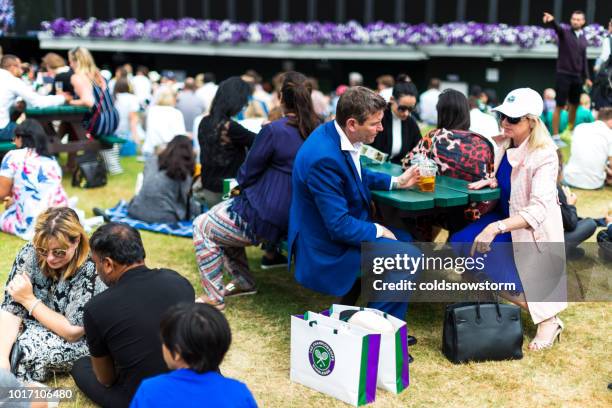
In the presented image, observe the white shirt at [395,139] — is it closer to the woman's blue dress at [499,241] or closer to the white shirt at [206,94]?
the woman's blue dress at [499,241]

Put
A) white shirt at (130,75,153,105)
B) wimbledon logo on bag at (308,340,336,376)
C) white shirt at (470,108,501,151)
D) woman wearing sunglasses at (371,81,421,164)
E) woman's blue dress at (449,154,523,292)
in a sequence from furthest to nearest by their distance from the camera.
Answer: white shirt at (130,75,153,105) → white shirt at (470,108,501,151) → woman wearing sunglasses at (371,81,421,164) → woman's blue dress at (449,154,523,292) → wimbledon logo on bag at (308,340,336,376)

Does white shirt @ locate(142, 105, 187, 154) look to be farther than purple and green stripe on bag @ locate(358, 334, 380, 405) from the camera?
Yes

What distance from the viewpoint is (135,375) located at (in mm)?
3318

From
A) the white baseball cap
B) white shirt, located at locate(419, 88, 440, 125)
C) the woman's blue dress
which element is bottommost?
white shirt, located at locate(419, 88, 440, 125)

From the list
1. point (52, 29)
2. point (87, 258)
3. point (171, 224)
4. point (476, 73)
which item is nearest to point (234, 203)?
point (87, 258)

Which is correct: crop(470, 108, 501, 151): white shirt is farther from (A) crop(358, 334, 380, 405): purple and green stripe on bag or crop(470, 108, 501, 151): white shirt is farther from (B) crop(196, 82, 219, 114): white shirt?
(A) crop(358, 334, 380, 405): purple and green stripe on bag

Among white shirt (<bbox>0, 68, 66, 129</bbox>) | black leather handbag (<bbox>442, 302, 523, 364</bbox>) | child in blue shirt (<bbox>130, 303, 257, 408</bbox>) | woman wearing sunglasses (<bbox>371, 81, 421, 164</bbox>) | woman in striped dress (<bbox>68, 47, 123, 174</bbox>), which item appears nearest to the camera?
child in blue shirt (<bbox>130, 303, 257, 408</bbox>)

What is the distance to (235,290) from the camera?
18.0ft

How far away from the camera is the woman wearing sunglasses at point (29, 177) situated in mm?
6496

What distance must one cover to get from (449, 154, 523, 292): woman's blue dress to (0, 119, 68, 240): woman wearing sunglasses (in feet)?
11.8

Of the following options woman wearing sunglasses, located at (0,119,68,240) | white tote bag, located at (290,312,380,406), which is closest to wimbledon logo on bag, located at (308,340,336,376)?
white tote bag, located at (290,312,380,406)

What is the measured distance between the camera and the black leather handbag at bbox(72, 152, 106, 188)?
8.92 meters

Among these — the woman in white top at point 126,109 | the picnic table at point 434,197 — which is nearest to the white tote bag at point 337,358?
the picnic table at point 434,197

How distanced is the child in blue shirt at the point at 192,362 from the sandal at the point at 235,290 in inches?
112
